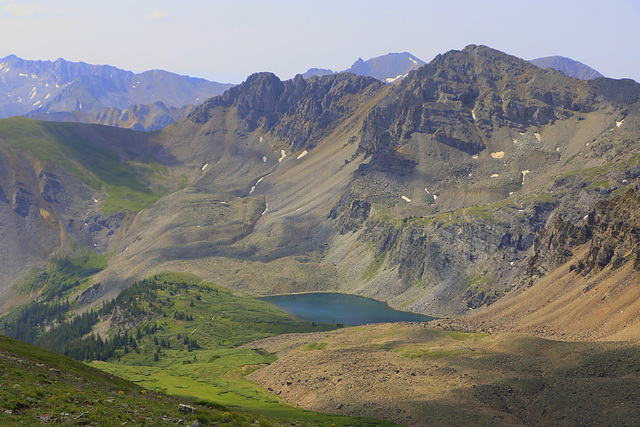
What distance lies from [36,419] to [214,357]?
120264mm

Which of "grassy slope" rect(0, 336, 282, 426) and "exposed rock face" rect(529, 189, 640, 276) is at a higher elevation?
"exposed rock face" rect(529, 189, 640, 276)

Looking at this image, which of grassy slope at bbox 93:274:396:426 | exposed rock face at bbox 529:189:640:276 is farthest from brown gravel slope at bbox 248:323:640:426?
exposed rock face at bbox 529:189:640:276

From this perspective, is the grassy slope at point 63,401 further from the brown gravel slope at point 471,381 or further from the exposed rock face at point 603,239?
the exposed rock face at point 603,239

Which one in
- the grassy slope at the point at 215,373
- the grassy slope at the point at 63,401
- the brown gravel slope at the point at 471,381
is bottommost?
the grassy slope at the point at 215,373

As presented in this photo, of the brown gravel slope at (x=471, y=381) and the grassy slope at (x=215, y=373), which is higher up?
the brown gravel slope at (x=471, y=381)

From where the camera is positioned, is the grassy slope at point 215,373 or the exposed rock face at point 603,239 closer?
the grassy slope at point 215,373

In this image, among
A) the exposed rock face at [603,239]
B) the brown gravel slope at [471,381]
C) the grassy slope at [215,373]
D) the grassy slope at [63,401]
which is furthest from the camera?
the exposed rock face at [603,239]

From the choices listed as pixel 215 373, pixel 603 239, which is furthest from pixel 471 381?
pixel 603 239

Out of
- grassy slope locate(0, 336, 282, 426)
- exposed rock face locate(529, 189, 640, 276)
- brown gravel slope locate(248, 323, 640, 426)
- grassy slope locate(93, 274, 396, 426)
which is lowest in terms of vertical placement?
grassy slope locate(93, 274, 396, 426)

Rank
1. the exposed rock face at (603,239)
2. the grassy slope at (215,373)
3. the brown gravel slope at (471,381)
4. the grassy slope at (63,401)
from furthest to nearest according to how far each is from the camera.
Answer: the exposed rock face at (603,239) → the grassy slope at (215,373) → the brown gravel slope at (471,381) → the grassy slope at (63,401)

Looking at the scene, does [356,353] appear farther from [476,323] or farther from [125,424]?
[125,424]

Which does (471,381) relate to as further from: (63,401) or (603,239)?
(603,239)

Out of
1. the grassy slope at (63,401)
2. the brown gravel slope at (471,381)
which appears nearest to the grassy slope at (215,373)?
the brown gravel slope at (471,381)

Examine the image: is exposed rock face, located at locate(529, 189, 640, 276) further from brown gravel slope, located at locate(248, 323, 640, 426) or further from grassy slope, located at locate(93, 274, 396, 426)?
grassy slope, located at locate(93, 274, 396, 426)
